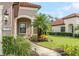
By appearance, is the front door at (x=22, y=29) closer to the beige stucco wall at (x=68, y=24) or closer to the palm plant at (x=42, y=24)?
the palm plant at (x=42, y=24)

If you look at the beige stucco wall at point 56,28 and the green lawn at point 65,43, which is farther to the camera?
the beige stucco wall at point 56,28

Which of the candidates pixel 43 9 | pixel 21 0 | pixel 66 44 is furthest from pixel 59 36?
pixel 21 0

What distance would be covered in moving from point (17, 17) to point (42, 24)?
1.77ft

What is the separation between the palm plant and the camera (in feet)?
23.2

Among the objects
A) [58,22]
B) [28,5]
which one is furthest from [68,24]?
[28,5]

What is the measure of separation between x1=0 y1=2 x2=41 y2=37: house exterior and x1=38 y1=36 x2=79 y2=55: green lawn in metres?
0.40

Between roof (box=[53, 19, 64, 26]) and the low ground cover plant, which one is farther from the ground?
roof (box=[53, 19, 64, 26])

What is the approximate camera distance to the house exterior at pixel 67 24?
278 inches

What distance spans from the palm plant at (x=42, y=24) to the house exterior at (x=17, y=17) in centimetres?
9

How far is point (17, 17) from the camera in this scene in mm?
7113

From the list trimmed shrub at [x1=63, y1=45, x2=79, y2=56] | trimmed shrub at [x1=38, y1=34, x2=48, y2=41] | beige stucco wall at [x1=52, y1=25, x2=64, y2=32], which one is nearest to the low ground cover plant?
trimmed shrub at [x1=38, y1=34, x2=48, y2=41]

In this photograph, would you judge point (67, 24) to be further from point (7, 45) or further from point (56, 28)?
point (7, 45)

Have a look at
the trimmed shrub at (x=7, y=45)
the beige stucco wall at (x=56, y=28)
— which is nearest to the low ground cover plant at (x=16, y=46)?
the trimmed shrub at (x=7, y=45)

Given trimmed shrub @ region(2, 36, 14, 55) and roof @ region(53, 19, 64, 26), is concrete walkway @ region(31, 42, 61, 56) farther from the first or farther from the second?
roof @ region(53, 19, 64, 26)
